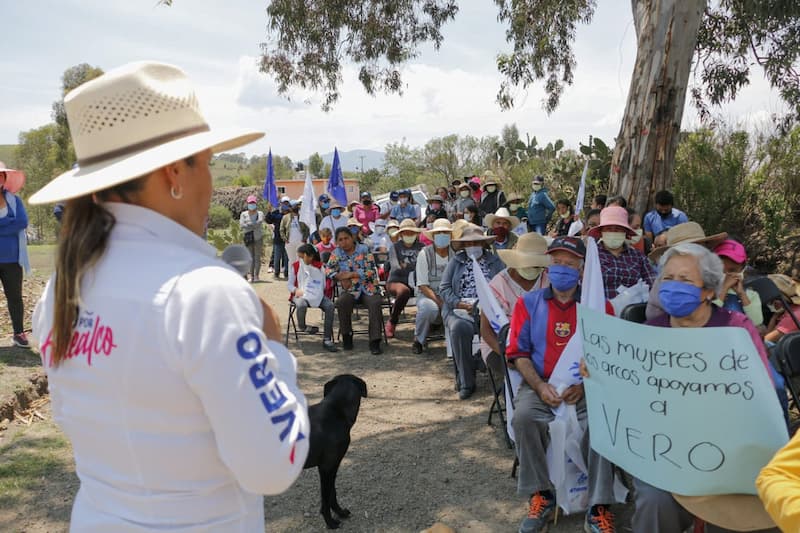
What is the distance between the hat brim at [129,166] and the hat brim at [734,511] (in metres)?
2.28

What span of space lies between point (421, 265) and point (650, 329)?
16.7 ft

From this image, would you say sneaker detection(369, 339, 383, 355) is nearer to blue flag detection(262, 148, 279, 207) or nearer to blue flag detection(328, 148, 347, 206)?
blue flag detection(328, 148, 347, 206)

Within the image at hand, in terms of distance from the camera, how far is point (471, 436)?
16.5 feet

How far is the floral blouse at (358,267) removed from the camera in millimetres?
8188

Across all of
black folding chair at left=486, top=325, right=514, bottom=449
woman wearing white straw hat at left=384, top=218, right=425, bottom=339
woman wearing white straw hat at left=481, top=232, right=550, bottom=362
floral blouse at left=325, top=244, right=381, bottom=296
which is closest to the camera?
black folding chair at left=486, top=325, right=514, bottom=449

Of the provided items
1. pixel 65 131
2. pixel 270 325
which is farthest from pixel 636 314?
pixel 65 131

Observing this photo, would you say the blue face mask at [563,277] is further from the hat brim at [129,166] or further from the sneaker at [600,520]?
the hat brim at [129,166]

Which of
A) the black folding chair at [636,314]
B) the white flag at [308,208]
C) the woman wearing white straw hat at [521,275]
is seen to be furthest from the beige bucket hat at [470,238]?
the white flag at [308,208]

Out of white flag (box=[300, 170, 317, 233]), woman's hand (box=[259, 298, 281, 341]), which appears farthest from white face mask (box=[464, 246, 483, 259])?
white flag (box=[300, 170, 317, 233])

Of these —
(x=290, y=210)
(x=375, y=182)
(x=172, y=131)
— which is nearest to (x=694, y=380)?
(x=172, y=131)

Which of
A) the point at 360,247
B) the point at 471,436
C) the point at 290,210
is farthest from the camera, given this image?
the point at 290,210

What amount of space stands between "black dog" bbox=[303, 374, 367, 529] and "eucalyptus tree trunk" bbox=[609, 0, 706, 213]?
585cm

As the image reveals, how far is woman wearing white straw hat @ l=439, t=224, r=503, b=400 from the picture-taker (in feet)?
A: 19.9

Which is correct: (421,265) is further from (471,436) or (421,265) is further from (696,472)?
(696,472)
